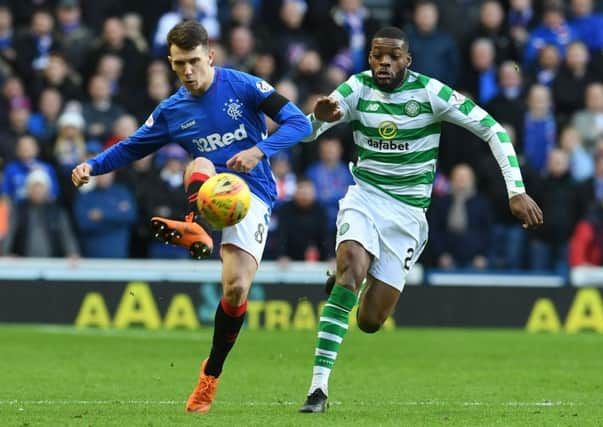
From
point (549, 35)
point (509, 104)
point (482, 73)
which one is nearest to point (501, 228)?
point (509, 104)

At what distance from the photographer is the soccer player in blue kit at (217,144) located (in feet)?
30.8

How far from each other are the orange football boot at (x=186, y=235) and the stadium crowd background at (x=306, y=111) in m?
8.53

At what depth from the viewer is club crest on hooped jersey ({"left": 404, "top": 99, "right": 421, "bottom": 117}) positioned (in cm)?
1031

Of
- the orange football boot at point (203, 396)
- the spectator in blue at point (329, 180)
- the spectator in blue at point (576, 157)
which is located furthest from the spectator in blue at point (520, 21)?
the orange football boot at point (203, 396)

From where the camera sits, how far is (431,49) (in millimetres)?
20094

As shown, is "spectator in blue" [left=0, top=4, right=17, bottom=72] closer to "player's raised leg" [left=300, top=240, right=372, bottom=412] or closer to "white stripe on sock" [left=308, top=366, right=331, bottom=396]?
"player's raised leg" [left=300, top=240, right=372, bottom=412]

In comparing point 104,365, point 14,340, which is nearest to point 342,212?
point 104,365

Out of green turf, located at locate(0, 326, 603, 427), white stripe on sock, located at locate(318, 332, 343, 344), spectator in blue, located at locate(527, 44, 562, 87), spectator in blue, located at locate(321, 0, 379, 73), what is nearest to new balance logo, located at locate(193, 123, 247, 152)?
white stripe on sock, located at locate(318, 332, 343, 344)

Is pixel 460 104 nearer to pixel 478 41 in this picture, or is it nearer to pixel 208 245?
pixel 208 245

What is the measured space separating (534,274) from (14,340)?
22.8ft

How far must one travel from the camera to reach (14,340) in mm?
15773

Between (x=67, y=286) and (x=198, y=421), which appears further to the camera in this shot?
(x=67, y=286)

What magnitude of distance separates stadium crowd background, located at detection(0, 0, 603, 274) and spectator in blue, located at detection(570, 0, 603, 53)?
0.02m

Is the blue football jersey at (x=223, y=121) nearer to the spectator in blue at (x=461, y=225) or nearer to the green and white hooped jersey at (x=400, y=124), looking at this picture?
the green and white hooped jersey at (x=400, y=124)
